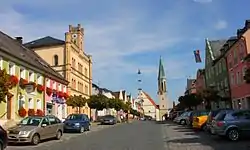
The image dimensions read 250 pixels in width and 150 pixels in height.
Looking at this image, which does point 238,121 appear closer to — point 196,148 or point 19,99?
point 196,148

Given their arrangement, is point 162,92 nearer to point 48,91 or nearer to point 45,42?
point 45,42

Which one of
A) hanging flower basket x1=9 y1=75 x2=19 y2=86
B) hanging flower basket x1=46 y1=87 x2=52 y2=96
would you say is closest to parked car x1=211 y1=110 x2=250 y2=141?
hanging flower basket x1=9 y1=75 x2=19 y2=86

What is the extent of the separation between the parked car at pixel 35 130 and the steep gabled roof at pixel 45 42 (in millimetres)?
35111

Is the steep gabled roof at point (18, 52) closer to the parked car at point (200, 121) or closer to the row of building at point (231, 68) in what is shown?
the parked car at point (200, 121)

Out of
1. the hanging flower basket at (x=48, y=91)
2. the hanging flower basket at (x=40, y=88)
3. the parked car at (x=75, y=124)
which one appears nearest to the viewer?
the parked car at (x=75, y=124)

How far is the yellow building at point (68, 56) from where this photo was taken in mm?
55094

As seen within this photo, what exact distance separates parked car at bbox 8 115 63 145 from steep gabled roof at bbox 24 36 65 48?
115ft

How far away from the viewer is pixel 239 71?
1576 inches

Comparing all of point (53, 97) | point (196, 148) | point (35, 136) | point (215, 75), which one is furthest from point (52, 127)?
point (215, 75)

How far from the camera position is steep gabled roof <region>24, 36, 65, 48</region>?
56.4 metres

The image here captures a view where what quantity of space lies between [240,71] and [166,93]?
339 feet

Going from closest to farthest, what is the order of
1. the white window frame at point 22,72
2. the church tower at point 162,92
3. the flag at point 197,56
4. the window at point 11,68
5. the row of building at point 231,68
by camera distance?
the window at point 11,68, the white window frame at point 22,72, the row of building at point 231,68, the flag at point 197,56, the church tower at point 162,92

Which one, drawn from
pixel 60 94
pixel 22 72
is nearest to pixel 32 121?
pixel 22 72

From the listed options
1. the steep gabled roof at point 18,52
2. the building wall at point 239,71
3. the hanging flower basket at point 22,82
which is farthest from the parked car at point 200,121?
the steep gabled roof at point 18,52
